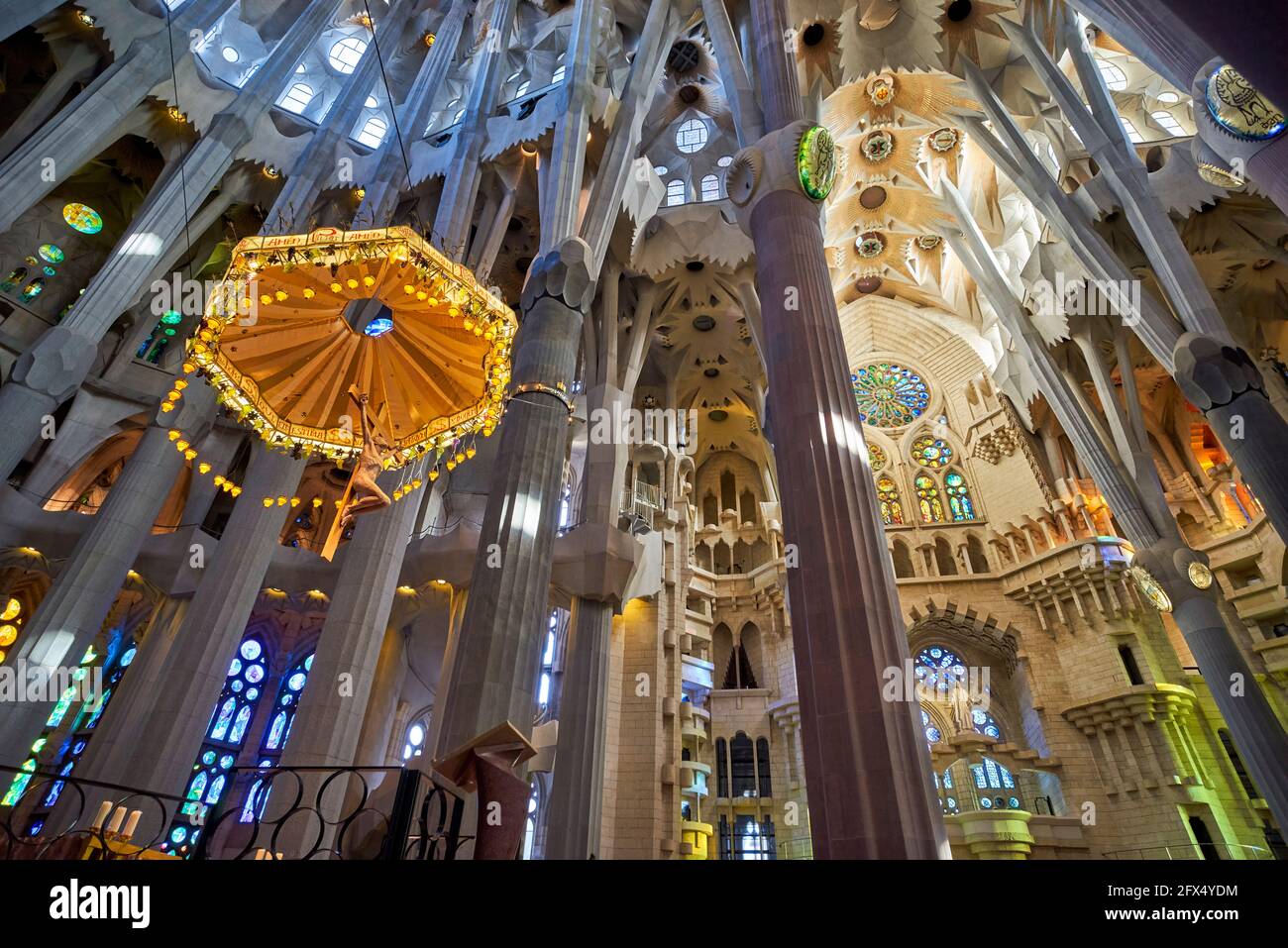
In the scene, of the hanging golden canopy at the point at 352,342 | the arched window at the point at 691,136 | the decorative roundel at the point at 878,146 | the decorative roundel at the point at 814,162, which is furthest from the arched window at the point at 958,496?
the hanging golden canopy at the point at 352,342

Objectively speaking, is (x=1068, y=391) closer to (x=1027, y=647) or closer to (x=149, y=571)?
(x=1027, y=647)

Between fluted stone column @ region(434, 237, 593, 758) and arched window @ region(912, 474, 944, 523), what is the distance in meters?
16.6

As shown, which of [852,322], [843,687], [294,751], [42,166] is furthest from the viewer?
[852,322]

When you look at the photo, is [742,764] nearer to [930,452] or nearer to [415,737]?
[415,737]

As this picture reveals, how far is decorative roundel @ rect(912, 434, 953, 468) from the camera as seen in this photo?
75.4ft

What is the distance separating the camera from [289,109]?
16.2 meters

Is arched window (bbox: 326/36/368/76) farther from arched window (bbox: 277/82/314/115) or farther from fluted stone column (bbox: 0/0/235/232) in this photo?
fluted stone column (bbox: 0/0/235/232)

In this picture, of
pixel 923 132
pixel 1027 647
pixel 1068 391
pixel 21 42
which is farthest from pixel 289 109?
pixel 1027 647

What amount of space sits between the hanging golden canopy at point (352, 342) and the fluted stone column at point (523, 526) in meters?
0.65

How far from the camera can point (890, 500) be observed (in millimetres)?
22625

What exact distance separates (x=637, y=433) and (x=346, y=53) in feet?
44.8

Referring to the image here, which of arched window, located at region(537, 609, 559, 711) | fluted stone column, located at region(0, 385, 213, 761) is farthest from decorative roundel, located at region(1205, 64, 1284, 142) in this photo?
fluted stone column, located at region(0, 385, 213, 761)

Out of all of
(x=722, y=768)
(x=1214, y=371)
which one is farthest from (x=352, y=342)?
(x=722, y=768)
